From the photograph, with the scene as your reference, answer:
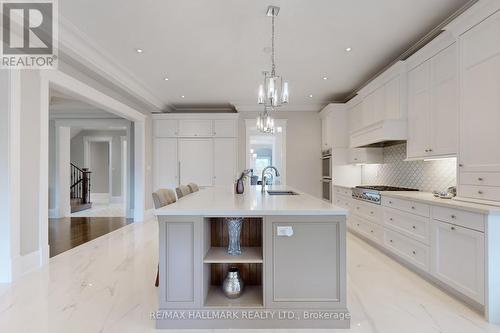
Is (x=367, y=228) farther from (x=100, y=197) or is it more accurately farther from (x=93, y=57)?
(x=100, y=197)

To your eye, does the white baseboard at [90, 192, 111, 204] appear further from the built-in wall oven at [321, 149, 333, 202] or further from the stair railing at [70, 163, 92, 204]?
the built-in wall oven at [321, 149, 333, 202]

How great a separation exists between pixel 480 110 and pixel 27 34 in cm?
432

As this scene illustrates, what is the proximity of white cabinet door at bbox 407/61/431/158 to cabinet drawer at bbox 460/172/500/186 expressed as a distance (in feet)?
2.69

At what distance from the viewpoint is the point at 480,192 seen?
92.1 inches

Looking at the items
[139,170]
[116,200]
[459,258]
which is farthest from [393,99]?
[116,200]

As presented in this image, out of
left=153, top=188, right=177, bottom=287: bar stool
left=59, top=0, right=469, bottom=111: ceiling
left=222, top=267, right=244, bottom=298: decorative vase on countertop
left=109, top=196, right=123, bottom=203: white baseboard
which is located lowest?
left=109, top=196, right=123, bottom=203: white baseboard

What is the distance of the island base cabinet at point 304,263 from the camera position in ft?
6.56

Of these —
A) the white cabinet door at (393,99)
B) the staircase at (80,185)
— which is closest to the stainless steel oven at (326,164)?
the white cabinet door at (393,99)

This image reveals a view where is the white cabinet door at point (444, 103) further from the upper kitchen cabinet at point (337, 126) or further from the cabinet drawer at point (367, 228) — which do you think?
the upper kitchen cabinet at point (337, 126)

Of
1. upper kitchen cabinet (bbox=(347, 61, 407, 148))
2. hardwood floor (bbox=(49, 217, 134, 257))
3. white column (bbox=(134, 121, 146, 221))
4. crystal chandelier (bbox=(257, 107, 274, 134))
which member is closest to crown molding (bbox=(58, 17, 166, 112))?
white column (bbox=(134, 121, 146, 221))

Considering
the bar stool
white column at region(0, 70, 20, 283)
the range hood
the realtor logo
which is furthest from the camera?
the range hood

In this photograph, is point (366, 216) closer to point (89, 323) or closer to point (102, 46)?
point (89, 323)

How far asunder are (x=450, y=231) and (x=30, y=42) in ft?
14.7

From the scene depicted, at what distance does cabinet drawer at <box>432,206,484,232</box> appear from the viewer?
215cm
